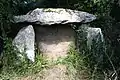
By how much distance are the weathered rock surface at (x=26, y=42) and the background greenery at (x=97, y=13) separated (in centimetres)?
19

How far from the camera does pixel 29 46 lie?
17.5 feet

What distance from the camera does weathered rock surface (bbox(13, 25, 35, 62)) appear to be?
5301 mm

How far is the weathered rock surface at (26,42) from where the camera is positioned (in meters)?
5.30

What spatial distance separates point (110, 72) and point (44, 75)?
123cm

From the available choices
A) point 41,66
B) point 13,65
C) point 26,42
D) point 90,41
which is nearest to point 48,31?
point 26,42

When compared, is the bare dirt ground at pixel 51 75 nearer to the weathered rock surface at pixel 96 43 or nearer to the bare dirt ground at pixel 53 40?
the bare dirt ground at pixel 53 40

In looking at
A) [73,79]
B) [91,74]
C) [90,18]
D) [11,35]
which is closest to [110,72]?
[91,74]

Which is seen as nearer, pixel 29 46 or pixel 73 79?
pixel 73 79

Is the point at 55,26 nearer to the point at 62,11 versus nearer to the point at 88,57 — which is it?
the point at 62,11

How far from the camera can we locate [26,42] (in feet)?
17.6

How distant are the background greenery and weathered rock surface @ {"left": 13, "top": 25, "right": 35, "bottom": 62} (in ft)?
0.64

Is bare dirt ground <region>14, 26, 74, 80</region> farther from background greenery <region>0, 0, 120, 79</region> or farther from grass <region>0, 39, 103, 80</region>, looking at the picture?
background greenery <region>0, 0, 120, 79</region>

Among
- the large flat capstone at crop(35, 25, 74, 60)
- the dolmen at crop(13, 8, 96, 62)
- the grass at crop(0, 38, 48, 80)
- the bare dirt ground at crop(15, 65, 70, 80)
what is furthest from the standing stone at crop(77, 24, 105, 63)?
the grass at crop(0, 38, 48, 80)

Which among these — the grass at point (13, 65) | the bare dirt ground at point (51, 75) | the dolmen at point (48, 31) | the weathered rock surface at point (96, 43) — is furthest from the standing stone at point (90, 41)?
the grass at point (13, 65)
